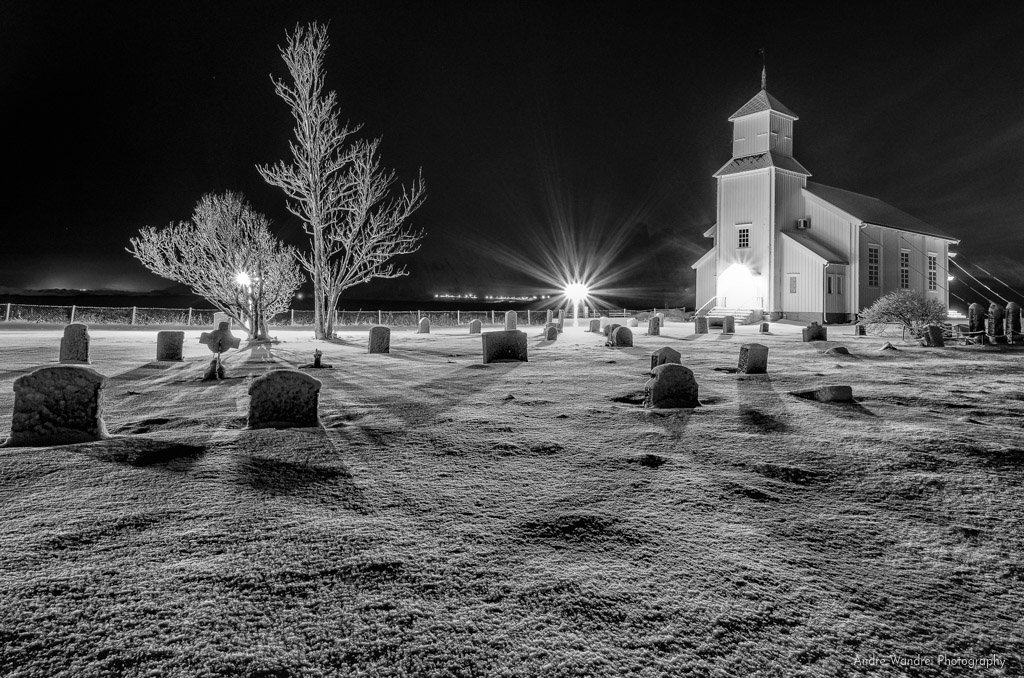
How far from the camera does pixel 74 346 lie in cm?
1280

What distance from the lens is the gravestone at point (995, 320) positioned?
18.3 m

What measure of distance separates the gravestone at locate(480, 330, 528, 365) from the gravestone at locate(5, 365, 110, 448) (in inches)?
332

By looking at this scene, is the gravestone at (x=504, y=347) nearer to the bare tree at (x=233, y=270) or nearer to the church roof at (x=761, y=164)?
the bare tree at (x=233, y=270)

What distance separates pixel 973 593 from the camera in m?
2.85

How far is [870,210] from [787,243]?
425 inches

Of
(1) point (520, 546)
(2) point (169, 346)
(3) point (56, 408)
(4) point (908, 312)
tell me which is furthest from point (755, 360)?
(4) point (908, 312)

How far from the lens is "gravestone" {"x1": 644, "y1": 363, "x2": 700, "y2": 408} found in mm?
7543

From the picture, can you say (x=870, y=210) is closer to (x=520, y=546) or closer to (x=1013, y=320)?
(x=1013, y=320)

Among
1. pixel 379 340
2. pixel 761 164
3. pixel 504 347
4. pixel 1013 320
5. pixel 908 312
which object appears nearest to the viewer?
pixel 504 347

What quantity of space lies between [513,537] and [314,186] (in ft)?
73.5

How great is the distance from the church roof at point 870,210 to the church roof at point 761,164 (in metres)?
1.93

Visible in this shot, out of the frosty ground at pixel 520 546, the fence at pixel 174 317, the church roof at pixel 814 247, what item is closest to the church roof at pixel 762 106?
the church roof at pixel 814 247

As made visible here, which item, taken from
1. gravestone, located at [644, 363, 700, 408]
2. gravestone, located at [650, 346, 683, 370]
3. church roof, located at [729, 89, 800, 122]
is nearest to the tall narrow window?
church roof, located at [729, 89, 800, 122]

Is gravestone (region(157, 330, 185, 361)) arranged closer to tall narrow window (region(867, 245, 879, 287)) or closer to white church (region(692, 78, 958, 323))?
white church (region(692, 78, 958, 323))
